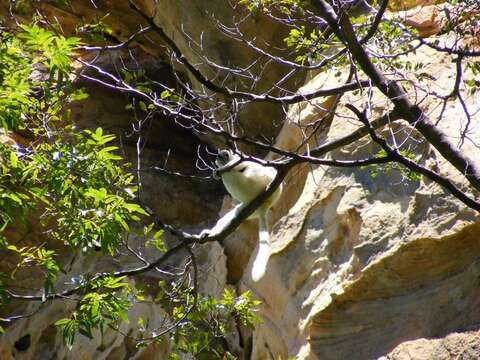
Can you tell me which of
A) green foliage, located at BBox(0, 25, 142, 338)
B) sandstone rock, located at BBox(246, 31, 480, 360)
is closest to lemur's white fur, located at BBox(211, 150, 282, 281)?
sandstone rock, located at BBox(246, 31, 480, 360)

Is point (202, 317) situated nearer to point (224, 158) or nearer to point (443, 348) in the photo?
point (443, 348)

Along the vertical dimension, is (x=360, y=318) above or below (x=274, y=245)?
below

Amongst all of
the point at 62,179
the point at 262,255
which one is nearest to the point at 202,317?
the point at 262,255

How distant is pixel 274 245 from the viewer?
721cm

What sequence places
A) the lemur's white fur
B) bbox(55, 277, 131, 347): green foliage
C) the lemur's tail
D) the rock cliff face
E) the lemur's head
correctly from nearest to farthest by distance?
bbox(55, 277, 131, 347): green foliage
the rock cliff face
the lemur's tail
the lemur's white fur
the lemur's head

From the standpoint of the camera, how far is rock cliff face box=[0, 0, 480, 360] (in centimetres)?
550

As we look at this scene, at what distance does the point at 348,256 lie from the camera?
628 cm

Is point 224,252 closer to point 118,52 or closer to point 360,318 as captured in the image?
point 360,318

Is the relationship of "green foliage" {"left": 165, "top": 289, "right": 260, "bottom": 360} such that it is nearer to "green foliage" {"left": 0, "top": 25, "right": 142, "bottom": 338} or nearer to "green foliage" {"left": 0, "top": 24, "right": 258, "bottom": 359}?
"green foliage" {"left": 0, "top": 24, "right": 258, "bottom": 359}

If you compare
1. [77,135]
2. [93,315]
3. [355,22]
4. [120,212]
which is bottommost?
[93,315]

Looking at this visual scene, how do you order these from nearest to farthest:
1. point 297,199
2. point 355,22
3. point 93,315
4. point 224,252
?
point 93,315 < point 355,22 < point 297,199 < point 224,252

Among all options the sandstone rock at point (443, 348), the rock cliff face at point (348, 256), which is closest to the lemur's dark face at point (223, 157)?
the rock cliff face at point (348, 256)

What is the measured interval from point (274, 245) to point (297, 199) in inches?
29.0

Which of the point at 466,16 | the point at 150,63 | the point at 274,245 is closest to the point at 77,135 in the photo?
the point at 466,16
